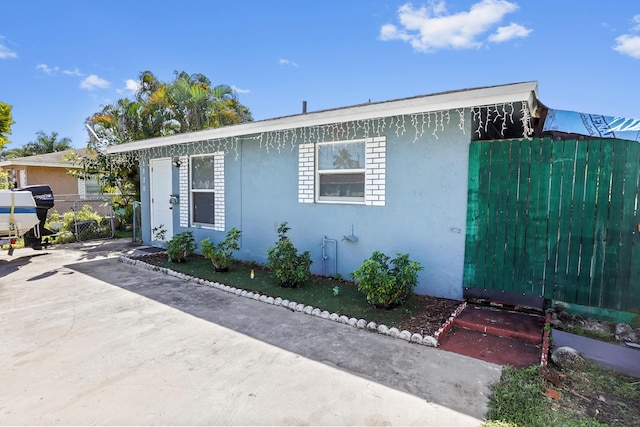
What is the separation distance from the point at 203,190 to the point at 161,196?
1.71 meters

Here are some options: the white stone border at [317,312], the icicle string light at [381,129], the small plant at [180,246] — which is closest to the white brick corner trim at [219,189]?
the icicle string light at [381,129]

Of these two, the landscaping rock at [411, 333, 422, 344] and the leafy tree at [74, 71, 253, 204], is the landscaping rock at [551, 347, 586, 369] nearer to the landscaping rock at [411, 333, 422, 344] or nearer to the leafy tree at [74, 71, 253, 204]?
the landscaping rock at [411, 333, 422, 344]

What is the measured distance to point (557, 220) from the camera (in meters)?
3.96

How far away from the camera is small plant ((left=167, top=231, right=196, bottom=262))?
690cm

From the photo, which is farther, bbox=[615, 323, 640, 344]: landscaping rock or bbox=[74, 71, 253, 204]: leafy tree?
bbox=[74, 71, 253, 204]: leafy tree

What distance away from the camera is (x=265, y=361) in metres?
3.05

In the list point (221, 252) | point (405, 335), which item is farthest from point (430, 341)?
point (221, 252)

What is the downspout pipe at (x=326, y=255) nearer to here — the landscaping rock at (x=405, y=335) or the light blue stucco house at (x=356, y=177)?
the light blue stucco house at (x=356, y=177)

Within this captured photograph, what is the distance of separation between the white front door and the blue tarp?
801 centimetres

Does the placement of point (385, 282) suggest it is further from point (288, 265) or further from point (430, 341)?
point (288, 265)

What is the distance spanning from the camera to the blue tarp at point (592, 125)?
391cm

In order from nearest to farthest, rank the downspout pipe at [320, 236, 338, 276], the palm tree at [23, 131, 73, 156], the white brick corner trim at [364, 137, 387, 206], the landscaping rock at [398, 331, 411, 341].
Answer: the landscaping rock at [398, 331, 411, 341], the white brick corner trim at [364, 137, 387, 206], the downspout pipe at [320, 236, 338, 276], the palm tree at [23, 131, 73, 156]

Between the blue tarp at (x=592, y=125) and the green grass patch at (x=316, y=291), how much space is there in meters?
3.02

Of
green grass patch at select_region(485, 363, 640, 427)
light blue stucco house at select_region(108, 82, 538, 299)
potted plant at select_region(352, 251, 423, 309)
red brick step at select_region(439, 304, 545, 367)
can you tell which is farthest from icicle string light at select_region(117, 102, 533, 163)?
green grass patch at select_region(485, 363, 640, 427)
